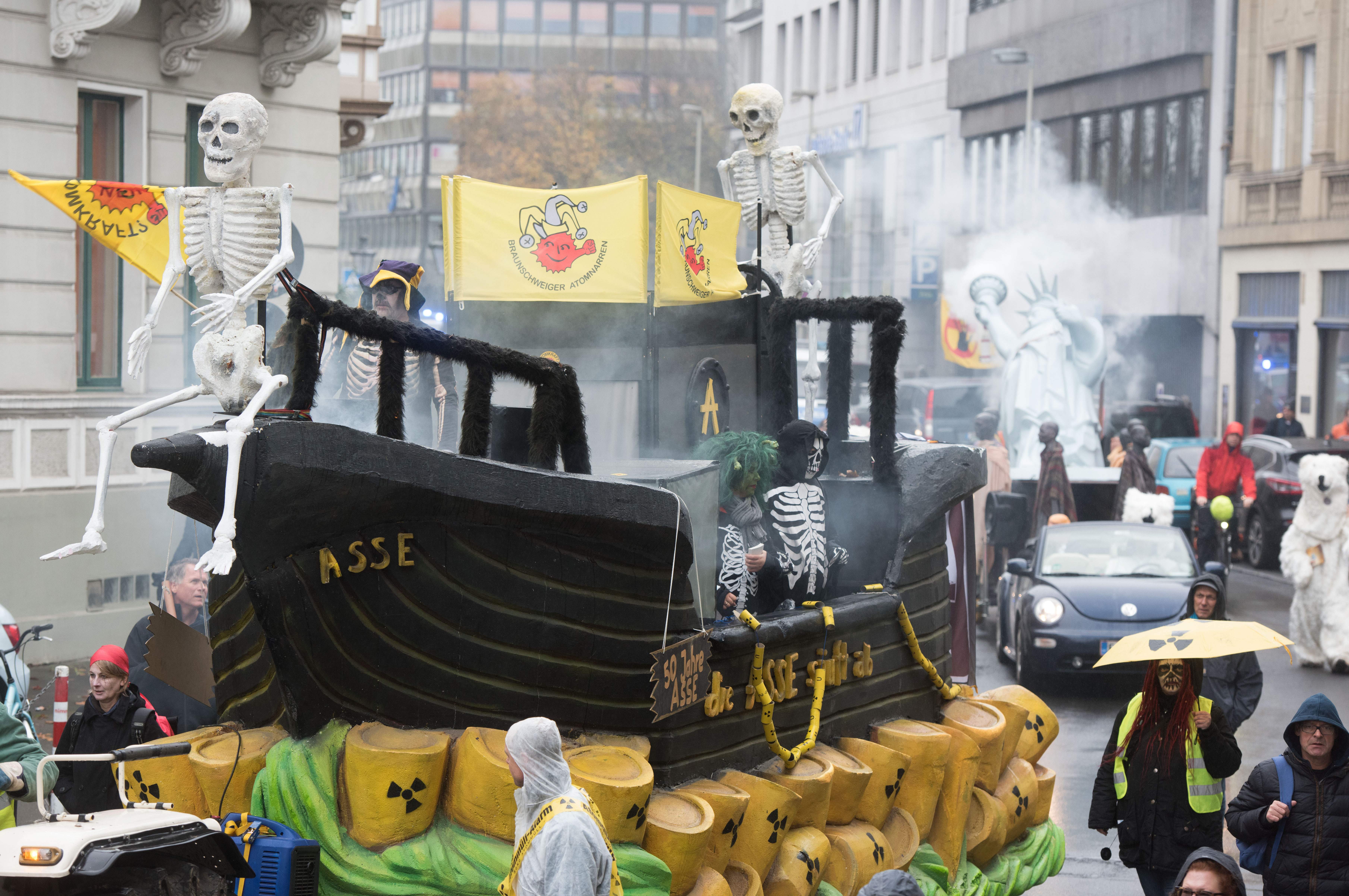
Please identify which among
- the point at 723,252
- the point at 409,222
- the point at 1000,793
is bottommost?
the point at 1000,793

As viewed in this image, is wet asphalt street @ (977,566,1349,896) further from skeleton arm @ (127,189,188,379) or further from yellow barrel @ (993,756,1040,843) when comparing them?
skeleton arm @ (127,189,188,379)

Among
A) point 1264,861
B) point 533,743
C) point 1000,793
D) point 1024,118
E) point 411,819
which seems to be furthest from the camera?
point 1024,118

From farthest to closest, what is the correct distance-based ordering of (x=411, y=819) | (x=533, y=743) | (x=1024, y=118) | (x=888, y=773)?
Result: (x=1024, y=118) < (x=888, y=773) < (x=411, y=819) < (x=533, y=743)

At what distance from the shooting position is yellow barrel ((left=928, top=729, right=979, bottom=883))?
26.3ft

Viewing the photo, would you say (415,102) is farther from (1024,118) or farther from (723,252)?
(723,252)

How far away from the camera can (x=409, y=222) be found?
86812 millimetres

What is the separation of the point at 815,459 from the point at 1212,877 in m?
3.06

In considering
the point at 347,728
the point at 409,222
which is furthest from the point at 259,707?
the point at 409,222

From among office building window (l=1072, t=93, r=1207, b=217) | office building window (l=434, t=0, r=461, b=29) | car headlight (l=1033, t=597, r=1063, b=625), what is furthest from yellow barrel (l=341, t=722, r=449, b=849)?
office building window (l=434, t=0, r=461, b=29)

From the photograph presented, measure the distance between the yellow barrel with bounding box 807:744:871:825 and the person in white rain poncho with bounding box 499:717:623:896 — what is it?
8.10ft

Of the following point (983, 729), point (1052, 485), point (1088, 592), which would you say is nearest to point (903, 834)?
point (983, 729)

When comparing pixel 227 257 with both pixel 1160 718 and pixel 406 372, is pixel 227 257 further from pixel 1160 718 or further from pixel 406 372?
pixel 1160 718

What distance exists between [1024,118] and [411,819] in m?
43.8

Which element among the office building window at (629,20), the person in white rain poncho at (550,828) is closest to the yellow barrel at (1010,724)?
the person in white rain poncho at (550,828)
